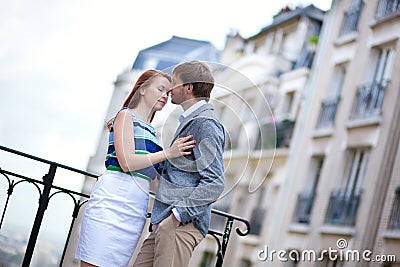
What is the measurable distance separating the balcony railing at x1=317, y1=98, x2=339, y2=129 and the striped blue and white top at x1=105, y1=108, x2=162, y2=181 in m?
15.4

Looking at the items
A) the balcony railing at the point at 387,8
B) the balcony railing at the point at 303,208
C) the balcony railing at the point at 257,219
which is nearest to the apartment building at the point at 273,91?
the balcony railing at the point at 257,219

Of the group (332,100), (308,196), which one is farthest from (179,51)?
(308,196)

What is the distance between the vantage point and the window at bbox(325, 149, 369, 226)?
16.2 metres

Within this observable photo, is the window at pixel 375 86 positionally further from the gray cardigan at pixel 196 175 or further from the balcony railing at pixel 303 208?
the gray cardigan at pixel 196 175

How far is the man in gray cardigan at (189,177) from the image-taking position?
3264 mm

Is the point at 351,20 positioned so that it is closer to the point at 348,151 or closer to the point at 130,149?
the point at 348,151

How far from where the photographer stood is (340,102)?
18562mm

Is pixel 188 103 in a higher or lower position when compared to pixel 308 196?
lower

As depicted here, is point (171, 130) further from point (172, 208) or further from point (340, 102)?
point (340, 102)

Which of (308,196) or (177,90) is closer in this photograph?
(177,90)

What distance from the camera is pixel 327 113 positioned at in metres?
19.1

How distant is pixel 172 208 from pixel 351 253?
1248 cm

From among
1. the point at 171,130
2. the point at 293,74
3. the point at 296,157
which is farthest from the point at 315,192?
the point at 171,130

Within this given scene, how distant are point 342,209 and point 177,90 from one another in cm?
1373
